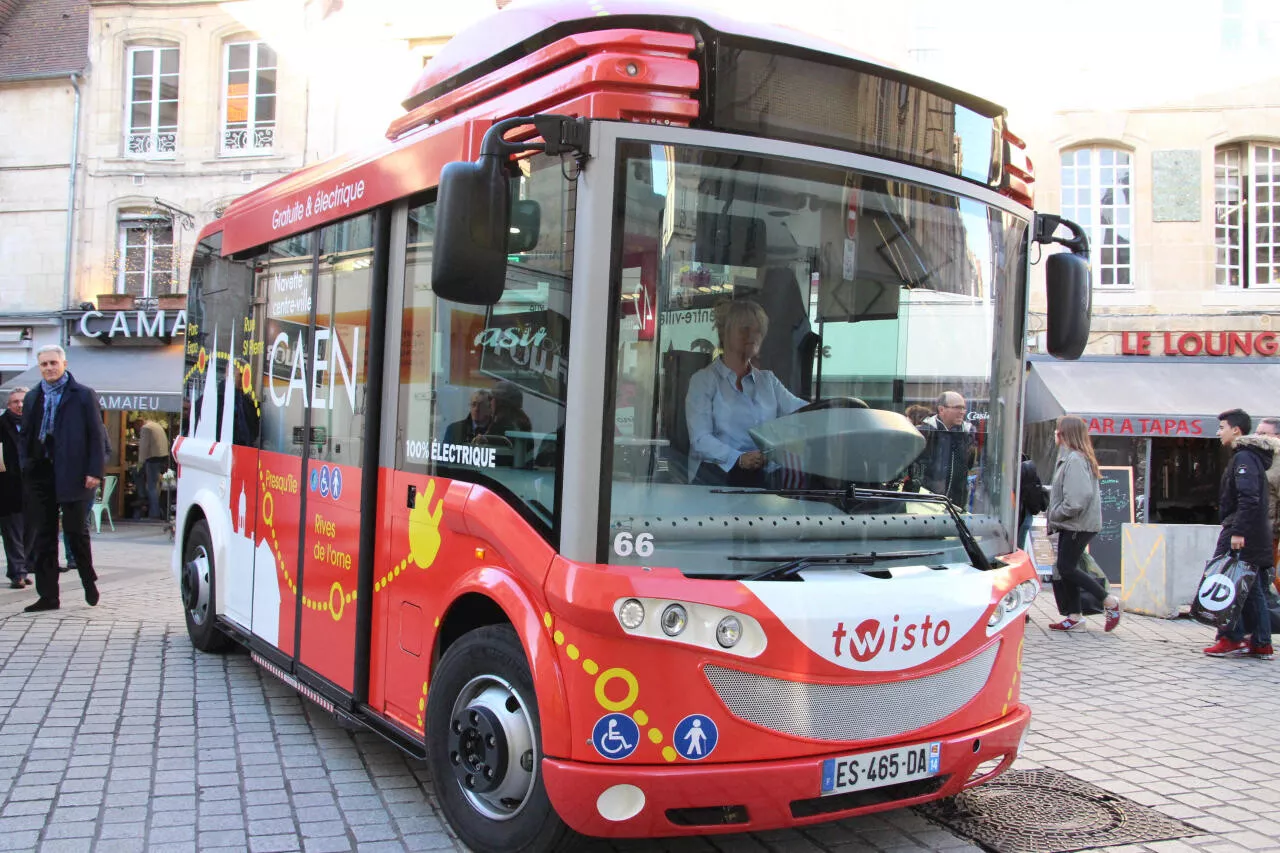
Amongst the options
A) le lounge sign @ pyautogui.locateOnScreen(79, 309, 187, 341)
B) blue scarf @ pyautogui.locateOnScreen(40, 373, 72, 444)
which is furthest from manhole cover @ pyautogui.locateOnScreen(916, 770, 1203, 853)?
le lounge sign @ pyautogui.locateOnScreen(79, 309, 187, 341)

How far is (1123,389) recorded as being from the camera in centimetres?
1750

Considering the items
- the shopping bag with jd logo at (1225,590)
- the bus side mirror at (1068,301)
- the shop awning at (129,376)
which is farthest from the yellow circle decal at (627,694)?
the shop awning at (129,376)

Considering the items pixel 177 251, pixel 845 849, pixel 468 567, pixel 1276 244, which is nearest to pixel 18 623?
pixel 468 567

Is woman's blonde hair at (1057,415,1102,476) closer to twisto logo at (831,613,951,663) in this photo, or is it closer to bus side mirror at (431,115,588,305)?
twisto logo at (831,613,951,663)

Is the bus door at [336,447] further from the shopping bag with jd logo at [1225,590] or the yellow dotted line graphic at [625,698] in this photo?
the shopping bag with jd logo at [1225,590]

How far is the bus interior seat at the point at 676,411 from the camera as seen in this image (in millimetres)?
3553

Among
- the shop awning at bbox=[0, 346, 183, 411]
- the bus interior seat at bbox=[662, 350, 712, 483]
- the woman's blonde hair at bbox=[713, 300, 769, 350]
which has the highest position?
the shop awning at bbox=[0, 346, 183, 411]

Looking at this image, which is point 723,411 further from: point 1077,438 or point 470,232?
point 1077,438

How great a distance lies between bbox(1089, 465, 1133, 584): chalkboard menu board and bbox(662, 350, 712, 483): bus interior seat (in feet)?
33.3

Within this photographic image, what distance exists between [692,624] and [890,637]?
26.3 inches

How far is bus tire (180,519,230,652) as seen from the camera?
6898 mm

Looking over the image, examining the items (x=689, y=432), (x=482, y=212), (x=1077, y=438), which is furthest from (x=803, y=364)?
(x=1077, y=438)

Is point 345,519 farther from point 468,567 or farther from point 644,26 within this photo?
point 644,26

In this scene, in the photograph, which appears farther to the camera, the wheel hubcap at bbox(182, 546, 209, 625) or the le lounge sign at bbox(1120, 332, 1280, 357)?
the le lounge sign at bbox(1120, 332, 1280, 357)
